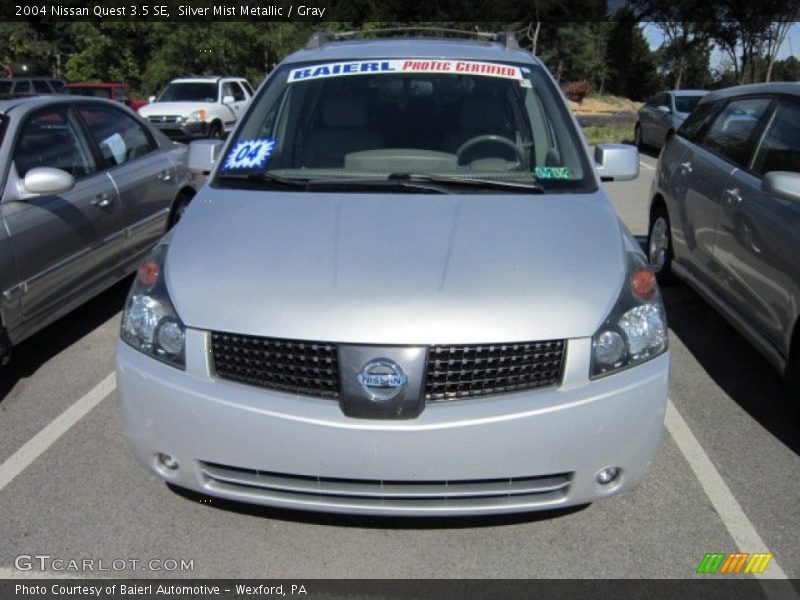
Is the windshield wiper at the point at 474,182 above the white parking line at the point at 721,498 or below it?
above

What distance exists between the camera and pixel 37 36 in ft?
124

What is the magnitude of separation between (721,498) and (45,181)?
380cm

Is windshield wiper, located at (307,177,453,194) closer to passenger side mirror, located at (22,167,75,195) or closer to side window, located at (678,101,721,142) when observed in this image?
passenger side mirror, located at (22,167,75,195)

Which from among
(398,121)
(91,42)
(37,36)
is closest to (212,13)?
(91,42)

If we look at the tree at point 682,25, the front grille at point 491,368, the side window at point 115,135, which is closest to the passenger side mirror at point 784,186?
the front grille at point 491,368

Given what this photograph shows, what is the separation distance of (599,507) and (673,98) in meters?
15.5

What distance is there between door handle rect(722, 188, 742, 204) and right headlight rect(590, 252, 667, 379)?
2004 mm

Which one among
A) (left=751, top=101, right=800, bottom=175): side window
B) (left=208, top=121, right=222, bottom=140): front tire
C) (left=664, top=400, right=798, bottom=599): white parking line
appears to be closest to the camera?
(left=664, top=400, right=798, bottom=599): white parking line

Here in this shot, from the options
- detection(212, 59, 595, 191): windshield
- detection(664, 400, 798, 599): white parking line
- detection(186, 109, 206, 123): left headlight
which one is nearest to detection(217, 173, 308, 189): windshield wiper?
detection(212, 59, 595, 191): windshield

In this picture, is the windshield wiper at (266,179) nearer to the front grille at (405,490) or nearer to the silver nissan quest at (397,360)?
the silver nissan quest at (397,360)

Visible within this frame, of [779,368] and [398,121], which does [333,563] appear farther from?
[779,368]

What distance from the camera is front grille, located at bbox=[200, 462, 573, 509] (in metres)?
2.67

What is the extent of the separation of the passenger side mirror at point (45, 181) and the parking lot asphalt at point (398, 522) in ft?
3.92

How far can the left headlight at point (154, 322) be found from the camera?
279 cm
